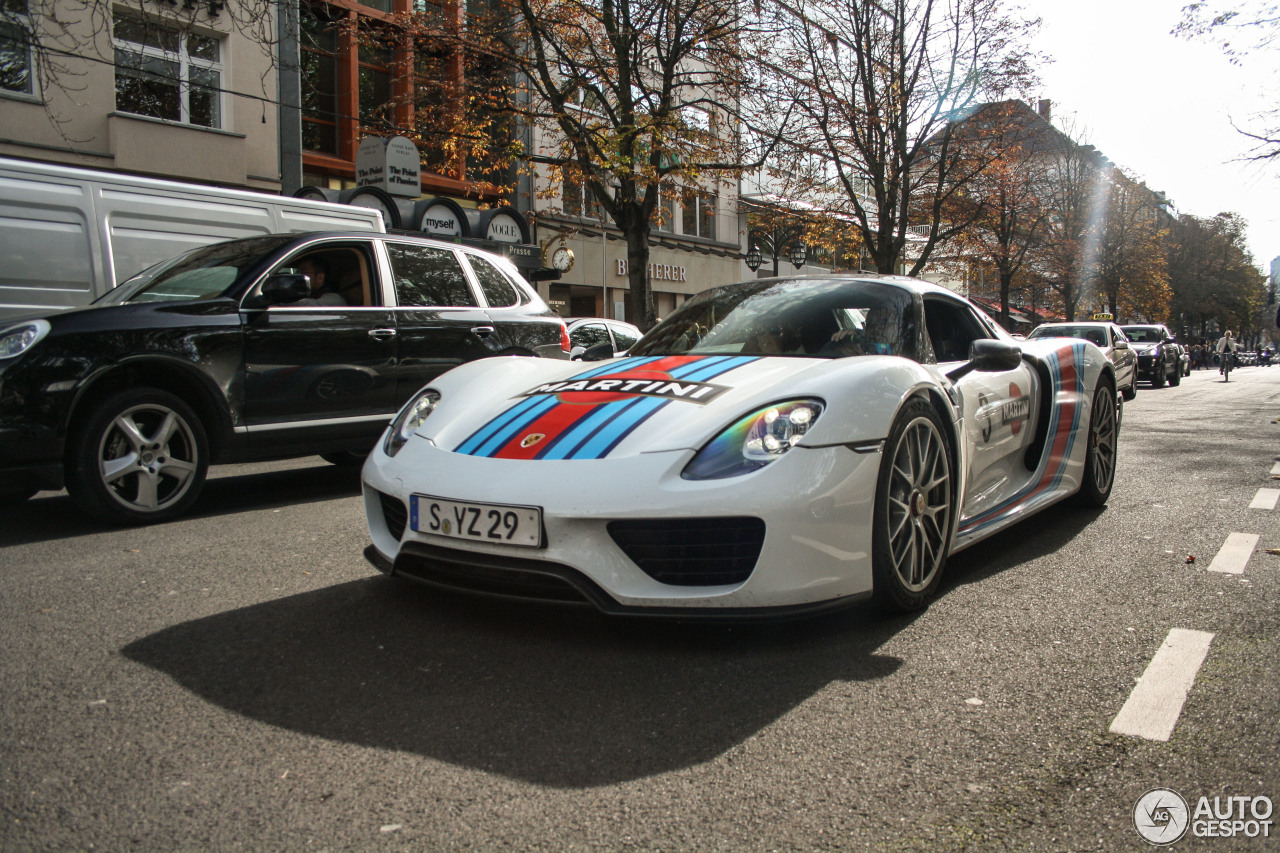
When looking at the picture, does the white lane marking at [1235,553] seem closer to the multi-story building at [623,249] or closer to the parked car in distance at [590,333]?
the parked car in distance at [590,333]

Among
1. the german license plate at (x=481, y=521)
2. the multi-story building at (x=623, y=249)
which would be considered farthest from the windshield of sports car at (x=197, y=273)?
the multi-story building at (x=623, y=249)

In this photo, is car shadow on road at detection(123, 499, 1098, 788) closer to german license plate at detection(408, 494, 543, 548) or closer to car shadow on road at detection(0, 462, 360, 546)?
german license plate at detection(408, 494, 543, 548)

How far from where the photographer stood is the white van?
6992mm

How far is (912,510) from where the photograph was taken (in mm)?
3348

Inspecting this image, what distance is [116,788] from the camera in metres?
2.04

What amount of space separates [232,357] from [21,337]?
1.02m

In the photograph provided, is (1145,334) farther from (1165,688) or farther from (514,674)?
(514,674)

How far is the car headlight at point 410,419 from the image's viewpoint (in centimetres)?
361

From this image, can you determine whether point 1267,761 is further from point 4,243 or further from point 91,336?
point 4,243

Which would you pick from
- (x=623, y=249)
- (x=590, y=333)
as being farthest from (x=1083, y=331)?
(x=623, y=249)

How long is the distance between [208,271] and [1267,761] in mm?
5577

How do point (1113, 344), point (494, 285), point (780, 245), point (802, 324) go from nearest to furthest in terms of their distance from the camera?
point (802, 324) → point (494, 285) → point (1113, 344) → point (780, 245)

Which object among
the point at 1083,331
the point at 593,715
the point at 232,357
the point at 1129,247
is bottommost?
the point at 593,715

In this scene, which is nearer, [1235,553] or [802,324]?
[802,324]
